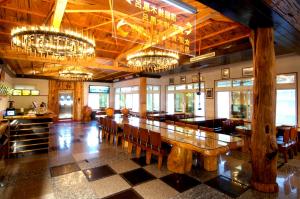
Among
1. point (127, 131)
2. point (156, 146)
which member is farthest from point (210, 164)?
point (127, 131)

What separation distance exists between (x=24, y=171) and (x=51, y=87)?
894 cm

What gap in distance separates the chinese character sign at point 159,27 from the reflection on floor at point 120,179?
274 centimetres

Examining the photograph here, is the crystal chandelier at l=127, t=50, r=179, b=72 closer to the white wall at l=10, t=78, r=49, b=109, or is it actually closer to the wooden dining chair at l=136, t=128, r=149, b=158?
the wooden dining chair at l=136, t=128, r=149, b=158

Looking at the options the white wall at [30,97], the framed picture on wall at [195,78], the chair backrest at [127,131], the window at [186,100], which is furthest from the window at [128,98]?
the chair backrest at [127,131]

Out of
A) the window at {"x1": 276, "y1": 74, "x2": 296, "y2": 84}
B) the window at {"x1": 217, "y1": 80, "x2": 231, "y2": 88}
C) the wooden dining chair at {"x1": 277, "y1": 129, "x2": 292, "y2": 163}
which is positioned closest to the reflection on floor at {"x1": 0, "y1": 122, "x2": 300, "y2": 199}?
the wooden dining chair at {"x1": 277, "y1": 129, "x2": 292, "y2": 163}

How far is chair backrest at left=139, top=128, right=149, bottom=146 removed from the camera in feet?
12.7

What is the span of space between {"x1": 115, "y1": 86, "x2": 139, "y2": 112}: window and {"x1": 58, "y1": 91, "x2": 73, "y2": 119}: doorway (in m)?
3.40

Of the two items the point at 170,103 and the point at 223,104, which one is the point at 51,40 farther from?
the point at 170,103

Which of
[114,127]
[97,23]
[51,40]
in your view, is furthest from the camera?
[114,127]

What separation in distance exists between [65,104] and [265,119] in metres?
12.1

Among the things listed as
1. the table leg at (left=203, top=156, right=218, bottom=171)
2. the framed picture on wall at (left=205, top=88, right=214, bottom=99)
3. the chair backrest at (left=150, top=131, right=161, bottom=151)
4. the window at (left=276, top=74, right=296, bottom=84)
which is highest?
the window at (left=276, top=74, right=296, bottom=84)

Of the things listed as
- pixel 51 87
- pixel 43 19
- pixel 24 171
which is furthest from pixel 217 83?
pixel 51 87

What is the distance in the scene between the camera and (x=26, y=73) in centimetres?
980

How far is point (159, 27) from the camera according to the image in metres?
3.03
